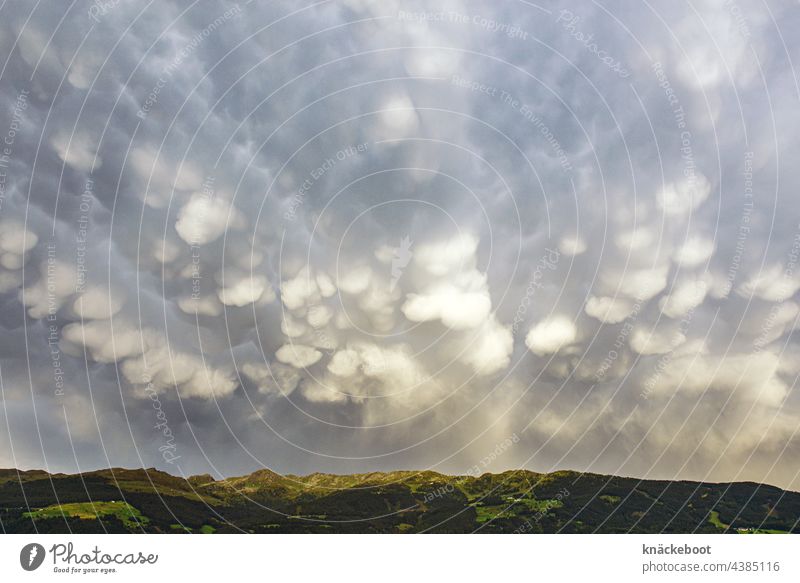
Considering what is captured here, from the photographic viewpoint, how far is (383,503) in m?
36.5

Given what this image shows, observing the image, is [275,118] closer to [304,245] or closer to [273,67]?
[273,67]

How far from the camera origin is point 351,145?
3172 cm

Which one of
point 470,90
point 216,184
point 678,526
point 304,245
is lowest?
point 678,526

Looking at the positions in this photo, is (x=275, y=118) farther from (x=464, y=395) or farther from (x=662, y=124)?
(x=662, y=124)

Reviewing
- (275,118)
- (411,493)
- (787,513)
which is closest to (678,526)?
(787,513)

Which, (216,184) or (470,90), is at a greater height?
(470,90)

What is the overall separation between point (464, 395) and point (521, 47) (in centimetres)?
1929

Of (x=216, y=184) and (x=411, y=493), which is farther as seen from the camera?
(x=411, y=493)

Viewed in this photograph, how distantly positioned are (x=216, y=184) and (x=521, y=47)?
58.1 feet

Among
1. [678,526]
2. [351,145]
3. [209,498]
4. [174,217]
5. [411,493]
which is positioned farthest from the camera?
[678,526]

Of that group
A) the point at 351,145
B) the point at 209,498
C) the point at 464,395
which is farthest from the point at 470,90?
the point at 209,498

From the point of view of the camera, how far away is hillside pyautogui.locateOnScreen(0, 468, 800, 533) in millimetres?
32062

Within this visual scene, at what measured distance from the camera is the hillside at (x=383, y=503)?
3206cm

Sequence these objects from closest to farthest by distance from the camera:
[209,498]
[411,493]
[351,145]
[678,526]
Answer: [351,145]
[209,498]
[411,493]
[678,526]
